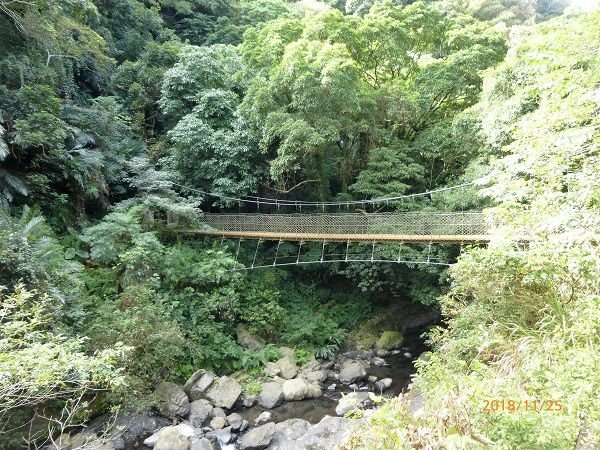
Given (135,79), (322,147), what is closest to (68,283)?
(322,147)

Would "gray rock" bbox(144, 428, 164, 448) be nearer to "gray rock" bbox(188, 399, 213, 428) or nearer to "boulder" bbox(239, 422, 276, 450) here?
"gray rock" bbox(188, 399, 213, 428)

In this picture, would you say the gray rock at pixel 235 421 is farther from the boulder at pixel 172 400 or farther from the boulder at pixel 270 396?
the boulder at pixel 172 400

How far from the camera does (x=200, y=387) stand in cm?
590

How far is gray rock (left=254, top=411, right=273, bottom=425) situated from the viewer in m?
5.64

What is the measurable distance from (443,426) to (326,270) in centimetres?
693

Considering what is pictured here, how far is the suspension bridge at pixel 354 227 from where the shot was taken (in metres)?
6.20

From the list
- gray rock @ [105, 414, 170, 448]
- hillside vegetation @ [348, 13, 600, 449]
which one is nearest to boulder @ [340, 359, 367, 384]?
hillside vegetation @ [348, 13, 600, 449]

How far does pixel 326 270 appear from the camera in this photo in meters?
8.82

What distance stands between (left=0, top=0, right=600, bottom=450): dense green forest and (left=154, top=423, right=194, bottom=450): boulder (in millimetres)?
494

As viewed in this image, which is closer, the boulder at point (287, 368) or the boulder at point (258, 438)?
the boulder at point (258, 438)

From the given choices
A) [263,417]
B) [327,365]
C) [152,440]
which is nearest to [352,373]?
[327,365]

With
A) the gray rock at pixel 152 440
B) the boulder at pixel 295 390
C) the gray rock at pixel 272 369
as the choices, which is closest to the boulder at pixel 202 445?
the gray rock at pixel 152 440

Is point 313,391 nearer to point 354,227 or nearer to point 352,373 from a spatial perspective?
point 352,373
